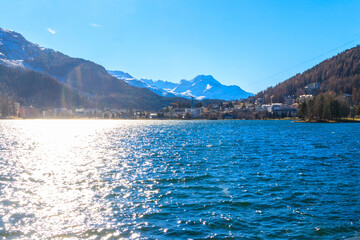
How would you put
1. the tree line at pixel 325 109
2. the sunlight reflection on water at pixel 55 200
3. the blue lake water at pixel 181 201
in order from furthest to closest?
the tree line at pixel 325 109, the sunlight reflection on water at pixel 55 200, the blue lake water at pixel 181 201

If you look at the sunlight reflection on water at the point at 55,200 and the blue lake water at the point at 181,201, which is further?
the sunlight reflection on water at the point at 55,200

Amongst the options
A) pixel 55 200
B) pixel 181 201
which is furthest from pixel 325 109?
pixel 55 200

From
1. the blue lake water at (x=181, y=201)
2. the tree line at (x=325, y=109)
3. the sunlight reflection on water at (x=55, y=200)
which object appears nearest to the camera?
the blue lake water at (x=181, y=201)

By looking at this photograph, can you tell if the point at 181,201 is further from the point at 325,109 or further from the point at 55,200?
the point at 325,109

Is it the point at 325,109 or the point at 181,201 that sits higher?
the point at 325,109

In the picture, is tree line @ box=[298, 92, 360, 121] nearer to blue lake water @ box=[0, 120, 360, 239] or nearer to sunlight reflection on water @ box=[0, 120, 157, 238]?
blue lake water @ box=[0, 120, 360, 239]

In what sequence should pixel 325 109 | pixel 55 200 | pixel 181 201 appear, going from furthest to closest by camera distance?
pixel 325 109 → pixel 55 200 → pixel 181 201

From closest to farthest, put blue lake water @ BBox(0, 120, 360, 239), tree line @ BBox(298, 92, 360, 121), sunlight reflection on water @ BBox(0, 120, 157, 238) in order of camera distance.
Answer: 1. blue lake water @ BBox(0, 120, 360, 239)
2. sunlight reflection on water @ BBox(0, 120, 157, 238)
3. tree line @ BBox(298, 92, 360, 121)

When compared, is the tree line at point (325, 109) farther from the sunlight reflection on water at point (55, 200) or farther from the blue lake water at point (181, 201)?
the sunlight reflection on water at point (55, 200)

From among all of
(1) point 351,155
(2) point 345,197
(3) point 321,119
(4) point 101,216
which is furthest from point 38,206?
(3) point 321,119

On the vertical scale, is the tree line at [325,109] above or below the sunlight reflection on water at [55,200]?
above

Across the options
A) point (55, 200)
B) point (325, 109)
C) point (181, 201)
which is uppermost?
point (325, 109)

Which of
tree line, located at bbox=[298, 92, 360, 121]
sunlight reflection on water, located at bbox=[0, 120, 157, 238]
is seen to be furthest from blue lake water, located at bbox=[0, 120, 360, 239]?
tree line, located at bbox=[298, 92, 360, 121]

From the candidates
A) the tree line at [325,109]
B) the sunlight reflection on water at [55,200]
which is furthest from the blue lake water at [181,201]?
the tree line at [325,109]
